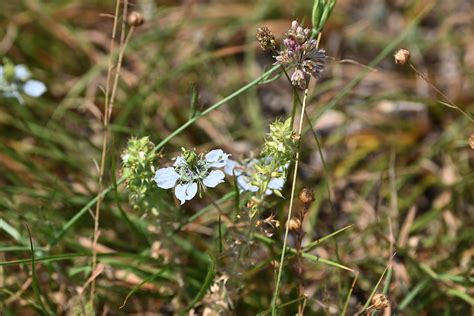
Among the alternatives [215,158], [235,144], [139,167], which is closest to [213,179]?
[215,158]

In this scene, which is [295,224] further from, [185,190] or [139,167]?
[139,167]

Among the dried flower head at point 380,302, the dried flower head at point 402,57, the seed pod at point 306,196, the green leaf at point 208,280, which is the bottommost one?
the dried flower head at point 380,302

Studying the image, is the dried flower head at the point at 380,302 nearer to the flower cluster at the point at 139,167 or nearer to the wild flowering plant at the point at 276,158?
the wild flowering plant at the point at 276,158

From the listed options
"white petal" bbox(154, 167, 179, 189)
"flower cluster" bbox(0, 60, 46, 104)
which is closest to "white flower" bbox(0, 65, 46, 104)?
"flower cluster" bbox(0, 60, 46, 104)

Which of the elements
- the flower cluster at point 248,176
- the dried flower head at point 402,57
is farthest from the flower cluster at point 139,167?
the dried flower head at point 402,57

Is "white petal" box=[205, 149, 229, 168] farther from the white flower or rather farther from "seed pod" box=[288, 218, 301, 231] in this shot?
the white flower

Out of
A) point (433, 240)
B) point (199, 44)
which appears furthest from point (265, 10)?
point (433, 240)
